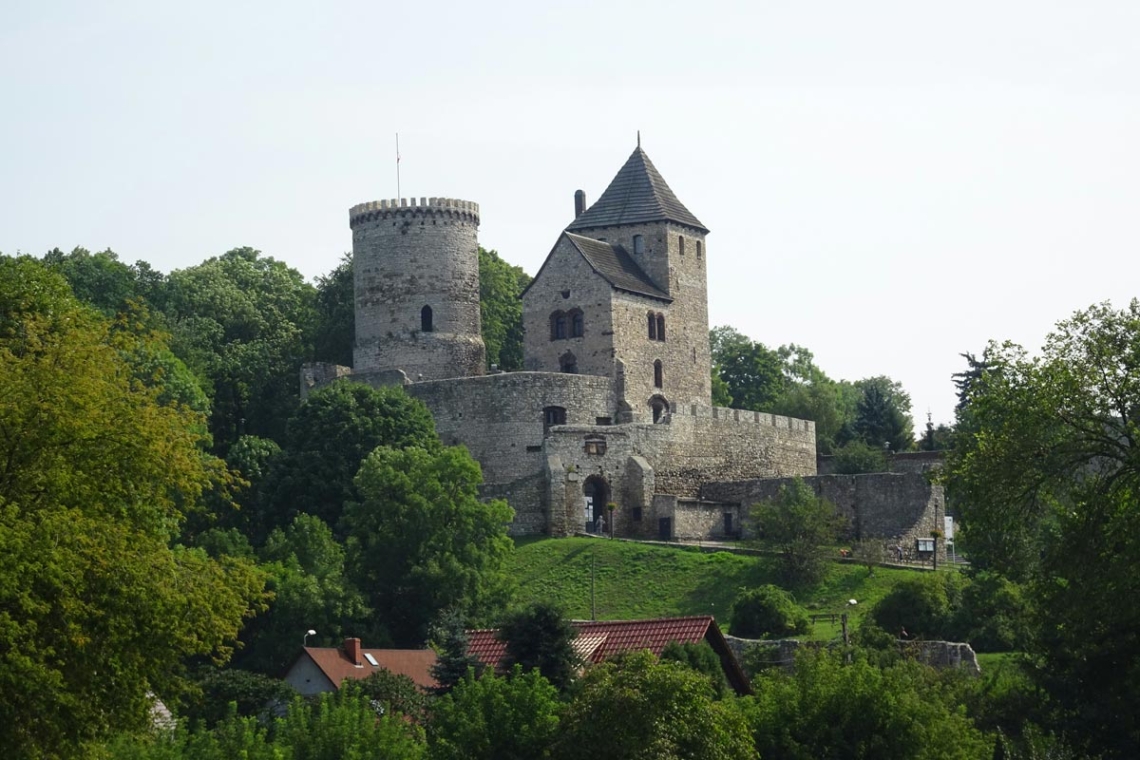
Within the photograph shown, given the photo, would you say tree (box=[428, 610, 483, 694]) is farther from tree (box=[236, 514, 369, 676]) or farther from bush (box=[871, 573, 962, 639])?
bush (box=[871, 573, 962, 639])

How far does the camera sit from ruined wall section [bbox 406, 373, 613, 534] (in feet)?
233

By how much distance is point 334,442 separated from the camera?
221ft

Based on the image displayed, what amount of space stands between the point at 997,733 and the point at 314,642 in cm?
1971

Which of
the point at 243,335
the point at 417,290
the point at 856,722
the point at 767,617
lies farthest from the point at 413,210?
the point at 856,722

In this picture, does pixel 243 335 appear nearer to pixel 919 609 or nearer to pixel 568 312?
pixel 568 312

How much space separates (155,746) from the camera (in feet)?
125

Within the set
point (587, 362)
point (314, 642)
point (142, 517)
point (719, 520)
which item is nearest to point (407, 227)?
point (587, 362)

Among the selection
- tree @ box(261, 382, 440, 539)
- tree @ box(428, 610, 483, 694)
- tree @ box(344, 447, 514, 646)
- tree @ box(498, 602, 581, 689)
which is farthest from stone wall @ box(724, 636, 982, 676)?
tree @ box(261, 382, 440, 539)

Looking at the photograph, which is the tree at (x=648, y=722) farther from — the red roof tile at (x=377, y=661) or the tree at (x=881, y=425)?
the tree at (x=881, y=425)

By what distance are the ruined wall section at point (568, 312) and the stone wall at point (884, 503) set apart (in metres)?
7.47

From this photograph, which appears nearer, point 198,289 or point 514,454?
point 514,454

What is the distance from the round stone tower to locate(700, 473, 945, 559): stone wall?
11.4m

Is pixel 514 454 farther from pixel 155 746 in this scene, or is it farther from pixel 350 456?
pixel 155 746

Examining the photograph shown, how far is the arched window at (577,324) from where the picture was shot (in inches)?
2945
